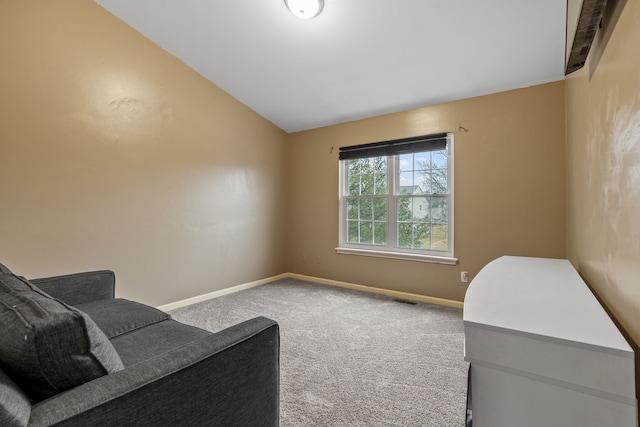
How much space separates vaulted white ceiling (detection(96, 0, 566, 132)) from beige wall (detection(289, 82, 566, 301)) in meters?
0.18

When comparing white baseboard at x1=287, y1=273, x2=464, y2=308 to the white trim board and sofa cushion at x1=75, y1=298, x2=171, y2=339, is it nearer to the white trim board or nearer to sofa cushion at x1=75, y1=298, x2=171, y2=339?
the white trim board

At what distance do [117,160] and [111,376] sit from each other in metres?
2.70

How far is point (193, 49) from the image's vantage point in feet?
10.0

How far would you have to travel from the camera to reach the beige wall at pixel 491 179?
276cm

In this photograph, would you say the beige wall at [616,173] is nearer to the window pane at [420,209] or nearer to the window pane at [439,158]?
the window pane at [439,158]

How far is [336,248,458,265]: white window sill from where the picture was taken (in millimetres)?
3271

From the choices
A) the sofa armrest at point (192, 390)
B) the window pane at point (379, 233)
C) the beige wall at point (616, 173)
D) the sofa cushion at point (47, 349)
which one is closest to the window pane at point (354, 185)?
the window pane at point (379, 233)

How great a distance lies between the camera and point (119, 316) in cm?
169

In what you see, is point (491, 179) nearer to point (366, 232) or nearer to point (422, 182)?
point (422, 182)

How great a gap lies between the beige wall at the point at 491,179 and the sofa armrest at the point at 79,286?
277cm

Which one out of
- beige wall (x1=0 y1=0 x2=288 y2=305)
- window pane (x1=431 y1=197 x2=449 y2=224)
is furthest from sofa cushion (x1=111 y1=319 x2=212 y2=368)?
window pane (x1=431 y1=197 x2=449 y2=224)

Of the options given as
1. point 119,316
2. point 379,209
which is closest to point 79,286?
point 119,316

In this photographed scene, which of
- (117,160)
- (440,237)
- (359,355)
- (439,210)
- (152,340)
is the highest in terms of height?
(117,160)

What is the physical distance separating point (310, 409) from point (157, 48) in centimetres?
364
